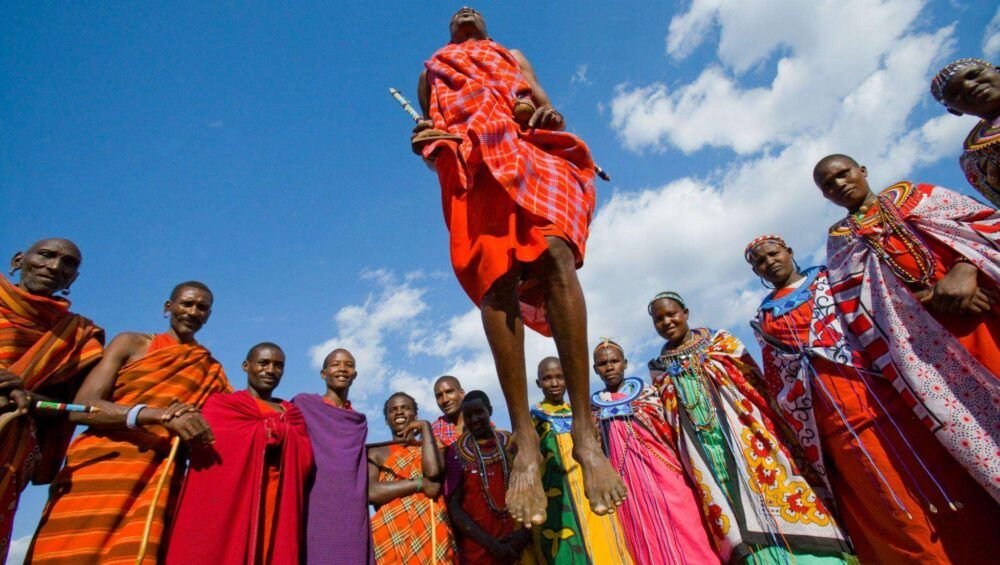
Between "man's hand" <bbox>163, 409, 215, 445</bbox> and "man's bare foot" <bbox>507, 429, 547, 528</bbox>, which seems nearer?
"man's bare foot" <bbox>507, 429, 547, 528</bbox>

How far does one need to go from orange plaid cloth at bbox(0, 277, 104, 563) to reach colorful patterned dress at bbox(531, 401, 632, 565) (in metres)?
3.82

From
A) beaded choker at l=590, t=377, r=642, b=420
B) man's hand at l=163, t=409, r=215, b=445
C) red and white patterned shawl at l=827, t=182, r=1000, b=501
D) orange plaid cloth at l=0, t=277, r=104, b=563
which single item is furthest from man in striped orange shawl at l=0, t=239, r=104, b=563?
red and white patterned shawl at l=827, t=182, r=1000, b=501

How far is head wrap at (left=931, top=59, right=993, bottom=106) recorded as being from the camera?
13.5 feet

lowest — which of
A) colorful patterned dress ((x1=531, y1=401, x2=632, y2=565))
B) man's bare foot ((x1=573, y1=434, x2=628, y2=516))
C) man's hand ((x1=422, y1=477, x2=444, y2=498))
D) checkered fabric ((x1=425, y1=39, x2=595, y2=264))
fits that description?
man's bare foot ((x1=573, y1=434, x2=628, y2=516))

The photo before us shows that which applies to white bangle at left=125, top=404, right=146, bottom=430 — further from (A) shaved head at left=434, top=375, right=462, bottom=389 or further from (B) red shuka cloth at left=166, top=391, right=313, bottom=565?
(A) shaved head at left=434, top=375, right=462, bottom=389

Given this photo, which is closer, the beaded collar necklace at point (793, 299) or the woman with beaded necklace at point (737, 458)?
the woman with beaded necklace at point (737, 458)

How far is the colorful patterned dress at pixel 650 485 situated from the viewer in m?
4.54

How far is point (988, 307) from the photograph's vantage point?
352cm

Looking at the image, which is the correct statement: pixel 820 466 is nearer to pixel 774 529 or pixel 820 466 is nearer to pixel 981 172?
pixel 774 529

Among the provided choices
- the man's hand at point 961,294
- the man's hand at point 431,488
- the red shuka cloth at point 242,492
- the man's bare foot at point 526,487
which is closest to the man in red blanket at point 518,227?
the man's bare foot at point 526,487

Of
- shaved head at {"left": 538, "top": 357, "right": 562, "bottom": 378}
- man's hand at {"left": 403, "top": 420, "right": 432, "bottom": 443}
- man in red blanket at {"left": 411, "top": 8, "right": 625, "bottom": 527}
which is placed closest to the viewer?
man in red blanket at {"left": 411, "top": 8, "right": 625, "bottom": 527}

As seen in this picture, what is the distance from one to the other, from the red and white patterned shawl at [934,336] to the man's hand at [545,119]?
245 centimetres

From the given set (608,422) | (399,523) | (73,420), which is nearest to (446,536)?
(399,523)

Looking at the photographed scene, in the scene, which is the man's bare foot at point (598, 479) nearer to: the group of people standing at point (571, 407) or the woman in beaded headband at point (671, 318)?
the group of people standing at point (571, 407)
